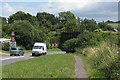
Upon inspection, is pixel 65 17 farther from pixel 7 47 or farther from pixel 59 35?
pixel 7 47

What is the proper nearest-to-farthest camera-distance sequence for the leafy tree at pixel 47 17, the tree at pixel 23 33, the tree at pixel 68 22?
1. the tree at pixel 23 33
2. the tree at pixel 68 22
3. the leafy tree at pixel 47 17

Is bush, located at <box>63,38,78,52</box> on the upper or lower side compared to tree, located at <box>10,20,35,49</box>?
lower

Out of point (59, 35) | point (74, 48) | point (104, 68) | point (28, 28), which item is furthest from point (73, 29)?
point (104, 68)

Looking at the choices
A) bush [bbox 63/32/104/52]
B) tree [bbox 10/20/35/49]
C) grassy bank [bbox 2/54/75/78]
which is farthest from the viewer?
tree [bbox 10/20/35/49]

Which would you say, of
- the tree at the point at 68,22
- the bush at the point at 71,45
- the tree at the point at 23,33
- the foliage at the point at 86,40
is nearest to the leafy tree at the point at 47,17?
the tree at the point at 68,22

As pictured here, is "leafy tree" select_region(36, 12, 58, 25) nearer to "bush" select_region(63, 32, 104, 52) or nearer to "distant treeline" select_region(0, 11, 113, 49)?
"distant treeline" select_region(0, 11, 113, 49)

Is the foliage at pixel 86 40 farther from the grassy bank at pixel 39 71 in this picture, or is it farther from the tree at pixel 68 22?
the tree at pixel 68 22

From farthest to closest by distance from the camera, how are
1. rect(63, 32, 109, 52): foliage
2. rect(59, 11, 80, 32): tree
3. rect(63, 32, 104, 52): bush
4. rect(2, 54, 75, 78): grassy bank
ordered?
rect(59, 11, 80, 32): tree, rect(63, 32, 104, 52): bush, rect(63, 32, 109, 52): foliage, rect(2, 54, 75, 78): grassy bank

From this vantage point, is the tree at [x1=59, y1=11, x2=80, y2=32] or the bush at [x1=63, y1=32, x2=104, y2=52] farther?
the tree at [x1=59, y1=11, x2=80, y2=32]

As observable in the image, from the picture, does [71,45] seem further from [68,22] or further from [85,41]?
[68,22]

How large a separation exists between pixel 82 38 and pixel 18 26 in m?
24.8

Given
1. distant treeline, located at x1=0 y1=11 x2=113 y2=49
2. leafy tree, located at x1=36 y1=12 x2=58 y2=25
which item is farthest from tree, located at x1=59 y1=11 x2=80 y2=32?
leafy tree, located at x1=36 y1=12 x2=58 y2=25

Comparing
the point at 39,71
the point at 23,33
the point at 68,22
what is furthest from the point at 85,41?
the point at 68,22

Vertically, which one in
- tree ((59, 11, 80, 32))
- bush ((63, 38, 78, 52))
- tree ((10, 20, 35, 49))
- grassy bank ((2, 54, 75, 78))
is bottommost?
grassy bank ((2, 54, 75, 78))
